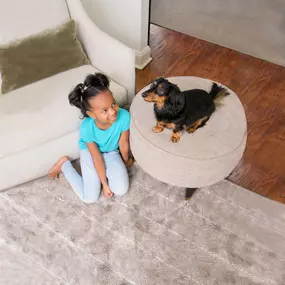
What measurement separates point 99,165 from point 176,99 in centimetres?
59

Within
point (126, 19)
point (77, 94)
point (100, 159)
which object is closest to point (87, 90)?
point (77, 94)

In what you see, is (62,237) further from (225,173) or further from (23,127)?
(225,173)

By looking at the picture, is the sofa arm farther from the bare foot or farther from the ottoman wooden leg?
the ottoman wooden leg

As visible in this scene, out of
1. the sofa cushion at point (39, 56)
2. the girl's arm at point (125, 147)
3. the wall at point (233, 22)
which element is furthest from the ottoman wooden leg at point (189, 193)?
the wall at point (233, 22)

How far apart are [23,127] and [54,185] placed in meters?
0.37

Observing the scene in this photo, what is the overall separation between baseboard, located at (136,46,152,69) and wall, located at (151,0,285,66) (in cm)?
46

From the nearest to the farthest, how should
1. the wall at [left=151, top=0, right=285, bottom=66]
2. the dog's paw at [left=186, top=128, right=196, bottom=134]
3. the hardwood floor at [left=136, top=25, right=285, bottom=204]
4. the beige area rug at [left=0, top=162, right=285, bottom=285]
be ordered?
1. the dog's paw at [left=186, top=128, right=196, bottom=134]
2. the beige area rug at [left=0, top=162, right=285, bottom=285]
3. the hardwood floor at [left=136, top=25, right=285, bottom=204]
4. the wall at [left=151, top=0, right=285, bottom=66]

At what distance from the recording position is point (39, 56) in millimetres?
1835

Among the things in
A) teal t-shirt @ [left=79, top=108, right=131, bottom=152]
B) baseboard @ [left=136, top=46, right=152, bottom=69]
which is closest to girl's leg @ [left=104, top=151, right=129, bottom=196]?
teal t-shirt @ [left=79, top=108, right=131, bottom=152]

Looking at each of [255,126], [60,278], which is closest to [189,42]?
[255,126]

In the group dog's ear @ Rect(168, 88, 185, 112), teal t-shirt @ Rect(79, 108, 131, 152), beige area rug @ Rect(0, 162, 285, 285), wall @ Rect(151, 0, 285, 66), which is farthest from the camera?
wall @ Rect(151, 0, 285, 66)

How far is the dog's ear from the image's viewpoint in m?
1.41

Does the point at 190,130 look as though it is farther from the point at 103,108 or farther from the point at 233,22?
the point at 233,22

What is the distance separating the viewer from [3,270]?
167cm
